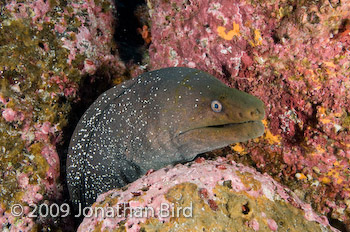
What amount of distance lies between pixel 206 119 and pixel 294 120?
977mm

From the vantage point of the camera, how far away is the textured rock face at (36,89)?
2305 mm

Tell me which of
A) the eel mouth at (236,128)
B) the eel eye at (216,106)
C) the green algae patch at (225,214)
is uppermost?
the eel eye at (216,106)

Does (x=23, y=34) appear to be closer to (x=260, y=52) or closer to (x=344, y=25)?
(x=260, y=52)

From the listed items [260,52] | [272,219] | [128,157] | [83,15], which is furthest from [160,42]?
[272,219]

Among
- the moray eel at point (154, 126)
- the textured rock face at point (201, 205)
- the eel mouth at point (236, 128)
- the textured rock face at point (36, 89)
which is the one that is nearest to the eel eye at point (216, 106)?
the moray eel at point (154, 126)

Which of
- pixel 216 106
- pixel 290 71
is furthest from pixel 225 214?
pixel 290 71

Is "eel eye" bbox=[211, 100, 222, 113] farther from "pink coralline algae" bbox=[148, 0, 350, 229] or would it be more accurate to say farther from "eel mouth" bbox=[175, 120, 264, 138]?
"pink coralline algae" bbox=[148, 0, 350, 229]

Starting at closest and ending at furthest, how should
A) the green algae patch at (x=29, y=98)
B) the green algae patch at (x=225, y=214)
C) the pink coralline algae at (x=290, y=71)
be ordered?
the green algae patch at (x=225, y=214) → the pink coralline algae at (x=290, y=71) → the green algae patch at (x=29, y=98)

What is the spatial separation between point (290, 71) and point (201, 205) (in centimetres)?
151

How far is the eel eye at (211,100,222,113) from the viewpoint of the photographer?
2.01 meters

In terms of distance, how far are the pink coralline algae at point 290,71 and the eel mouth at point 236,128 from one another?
0.53 m

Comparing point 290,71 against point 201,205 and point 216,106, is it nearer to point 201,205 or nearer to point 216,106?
point 216,106

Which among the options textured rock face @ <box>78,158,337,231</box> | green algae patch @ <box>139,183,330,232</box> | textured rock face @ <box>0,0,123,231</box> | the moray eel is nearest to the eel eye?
the moray eel

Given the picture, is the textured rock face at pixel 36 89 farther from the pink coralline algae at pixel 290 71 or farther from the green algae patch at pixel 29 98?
the pink coralline algae at pixel 290 71
